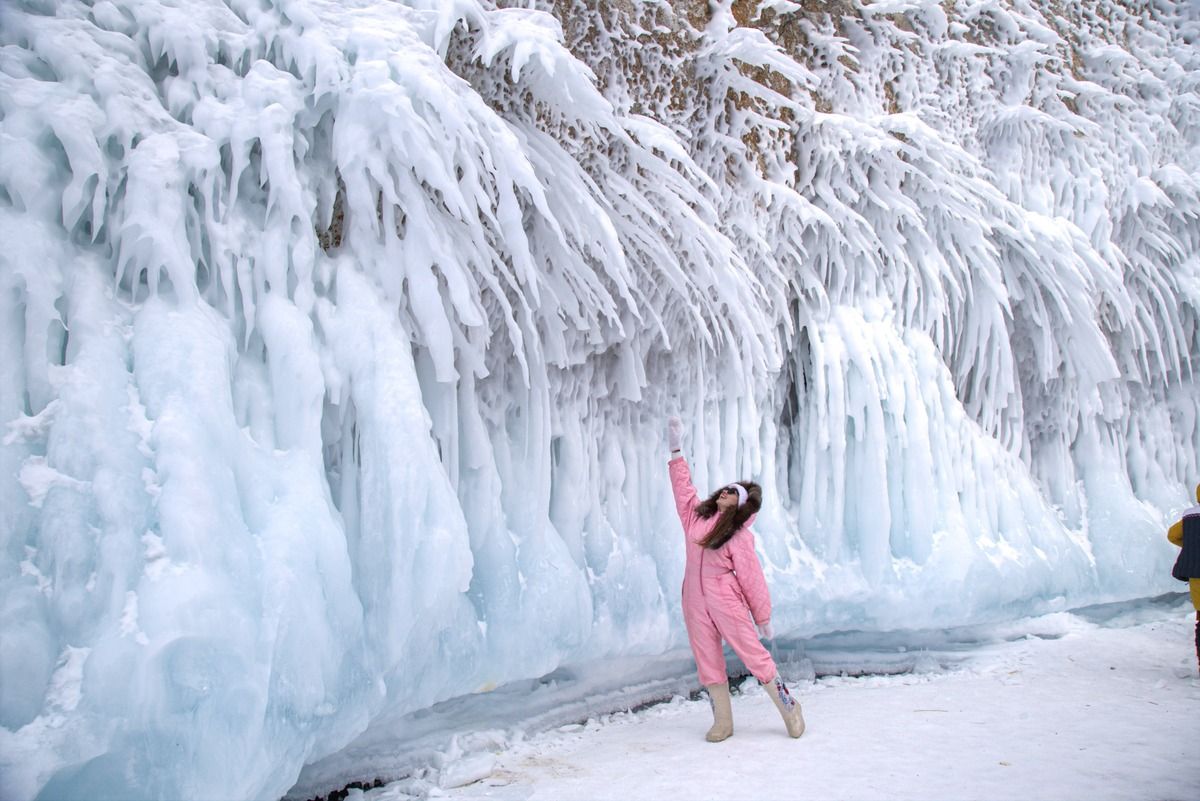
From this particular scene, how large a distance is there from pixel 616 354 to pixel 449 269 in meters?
1.47

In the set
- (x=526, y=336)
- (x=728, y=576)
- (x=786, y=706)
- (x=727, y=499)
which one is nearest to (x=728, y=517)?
(x=727, y=499)

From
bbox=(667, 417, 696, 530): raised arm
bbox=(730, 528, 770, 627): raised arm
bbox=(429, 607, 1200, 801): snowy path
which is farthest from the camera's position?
bbox=(667, 417, 696, 530): raised arm

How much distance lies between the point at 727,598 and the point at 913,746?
104cm

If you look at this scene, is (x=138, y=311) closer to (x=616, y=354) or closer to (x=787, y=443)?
(x=616, y=354)

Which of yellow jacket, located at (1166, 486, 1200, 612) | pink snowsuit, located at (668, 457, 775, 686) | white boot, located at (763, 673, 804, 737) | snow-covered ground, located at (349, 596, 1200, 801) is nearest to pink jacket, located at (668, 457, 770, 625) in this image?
pink snowsuit, located at (668, 457, 775, 686)

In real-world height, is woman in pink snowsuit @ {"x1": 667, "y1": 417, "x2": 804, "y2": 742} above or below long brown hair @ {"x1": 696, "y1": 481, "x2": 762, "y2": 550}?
below

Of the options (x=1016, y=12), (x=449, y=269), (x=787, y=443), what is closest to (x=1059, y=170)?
(x=1016, y=12)

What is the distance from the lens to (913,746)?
380cm

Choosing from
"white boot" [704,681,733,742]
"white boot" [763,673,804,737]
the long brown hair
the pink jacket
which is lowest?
"white boot" [704,681,733,742]

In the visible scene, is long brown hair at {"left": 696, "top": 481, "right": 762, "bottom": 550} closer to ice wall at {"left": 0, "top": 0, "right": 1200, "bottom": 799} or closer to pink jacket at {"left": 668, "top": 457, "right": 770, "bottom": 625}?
pink jacket at {"left": 668, "top": 457, "right": 770, "bottom": 625}

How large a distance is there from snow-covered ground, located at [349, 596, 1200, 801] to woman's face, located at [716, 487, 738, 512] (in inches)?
42.1

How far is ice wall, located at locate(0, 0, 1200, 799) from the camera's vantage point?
2.83 m

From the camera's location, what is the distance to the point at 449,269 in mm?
3711

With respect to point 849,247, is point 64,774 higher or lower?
lower
